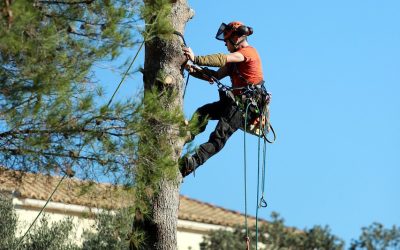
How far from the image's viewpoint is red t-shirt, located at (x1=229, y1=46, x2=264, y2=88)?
12391 mm

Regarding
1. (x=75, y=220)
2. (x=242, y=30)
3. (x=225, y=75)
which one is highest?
(x=242, y=30)

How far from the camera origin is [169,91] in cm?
1135

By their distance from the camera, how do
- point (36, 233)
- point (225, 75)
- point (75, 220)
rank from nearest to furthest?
point (225, 75), point (36, 233), point (75, 220)

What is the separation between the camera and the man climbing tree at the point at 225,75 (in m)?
11.6

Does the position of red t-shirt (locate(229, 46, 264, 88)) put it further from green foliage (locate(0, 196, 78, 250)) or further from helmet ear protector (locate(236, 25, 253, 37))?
green foliage (locate(0, 196, 78, 250))

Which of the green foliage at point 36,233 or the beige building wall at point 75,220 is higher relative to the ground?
the beige building wall at point 75,220

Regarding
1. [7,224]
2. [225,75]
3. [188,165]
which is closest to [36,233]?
[7,224]

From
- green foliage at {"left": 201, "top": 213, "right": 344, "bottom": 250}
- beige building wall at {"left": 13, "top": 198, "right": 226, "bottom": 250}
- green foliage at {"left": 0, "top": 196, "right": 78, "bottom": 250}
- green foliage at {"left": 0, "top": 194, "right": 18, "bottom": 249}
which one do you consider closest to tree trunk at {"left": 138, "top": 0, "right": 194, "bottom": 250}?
beige building wall at {"left": 13, "top": 198, "right": 226, "bottom": 250}

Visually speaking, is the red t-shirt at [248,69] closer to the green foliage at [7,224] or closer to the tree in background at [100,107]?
the tree in background at [100,107]

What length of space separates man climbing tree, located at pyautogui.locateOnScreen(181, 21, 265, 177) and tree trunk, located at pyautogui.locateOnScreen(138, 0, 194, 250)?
168 millimetres

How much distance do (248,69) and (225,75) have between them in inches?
12.5

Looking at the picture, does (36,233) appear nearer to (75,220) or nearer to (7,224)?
(7,224)

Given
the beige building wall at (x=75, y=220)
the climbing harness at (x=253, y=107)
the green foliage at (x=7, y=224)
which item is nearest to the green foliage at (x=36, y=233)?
the green foliage at (x=7, y=224)

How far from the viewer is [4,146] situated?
1109 cm
